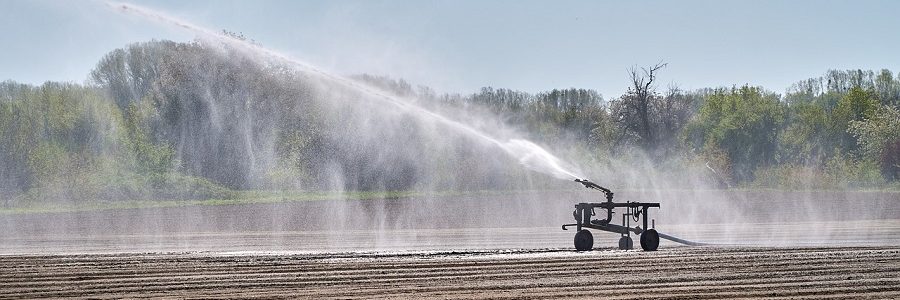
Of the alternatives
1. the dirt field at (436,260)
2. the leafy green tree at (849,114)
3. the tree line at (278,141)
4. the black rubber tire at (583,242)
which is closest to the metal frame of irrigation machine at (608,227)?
the black rubber tire at (583,242)

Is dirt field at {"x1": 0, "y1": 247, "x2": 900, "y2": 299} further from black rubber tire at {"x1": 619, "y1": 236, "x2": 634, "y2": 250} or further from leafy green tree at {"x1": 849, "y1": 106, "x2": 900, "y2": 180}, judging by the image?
leafy green tree at {"x1": 849, "y1": 106, "x2": 900, "y2": 180}

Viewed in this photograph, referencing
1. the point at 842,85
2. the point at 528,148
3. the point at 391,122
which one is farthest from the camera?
the point at 842,85

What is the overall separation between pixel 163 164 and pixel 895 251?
50.0 m

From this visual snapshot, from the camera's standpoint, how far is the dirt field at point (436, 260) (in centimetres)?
1981

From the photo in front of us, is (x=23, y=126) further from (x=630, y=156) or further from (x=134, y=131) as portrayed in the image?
(x=630, y=156)

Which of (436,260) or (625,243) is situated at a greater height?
(625,243)

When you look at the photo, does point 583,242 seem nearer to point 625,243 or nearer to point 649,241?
point 625,243

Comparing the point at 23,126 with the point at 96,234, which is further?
the point at 23,126

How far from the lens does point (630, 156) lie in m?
76.8

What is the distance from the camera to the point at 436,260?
26.1 metres

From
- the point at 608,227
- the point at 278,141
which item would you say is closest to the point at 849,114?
the point at 278,141

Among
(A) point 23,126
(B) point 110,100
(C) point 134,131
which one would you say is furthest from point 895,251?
(B) point 110,100

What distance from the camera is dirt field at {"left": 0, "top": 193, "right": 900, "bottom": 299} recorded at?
19812 mm

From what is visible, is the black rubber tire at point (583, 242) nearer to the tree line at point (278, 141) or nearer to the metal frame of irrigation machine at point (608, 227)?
the metal frame of irrigation machine at point (608, 227)
